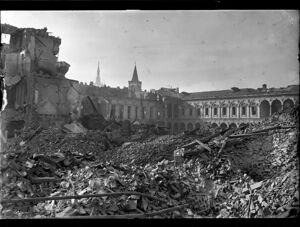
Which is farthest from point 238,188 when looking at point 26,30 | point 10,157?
point 26,30

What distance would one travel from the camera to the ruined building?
21609 millimetres

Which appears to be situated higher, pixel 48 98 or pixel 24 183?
pixel 48 98

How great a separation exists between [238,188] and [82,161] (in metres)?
5.91

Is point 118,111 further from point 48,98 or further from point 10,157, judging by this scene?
point 10,157

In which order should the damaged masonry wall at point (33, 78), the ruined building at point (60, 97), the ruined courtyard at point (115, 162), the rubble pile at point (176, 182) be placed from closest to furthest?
the rubble pile at point (176, 182) < the ruined courtyard at point (115, 162) < the damaged masonry wall at point (33, 78) < the ruined building at point (60, 97)

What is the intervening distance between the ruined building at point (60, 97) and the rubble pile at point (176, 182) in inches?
137

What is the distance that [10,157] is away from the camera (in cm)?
879

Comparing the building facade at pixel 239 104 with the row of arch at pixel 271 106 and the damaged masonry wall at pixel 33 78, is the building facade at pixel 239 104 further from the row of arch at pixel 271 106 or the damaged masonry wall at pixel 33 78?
the damaged masonry wall at pixel 33 78

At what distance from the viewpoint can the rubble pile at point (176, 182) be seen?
228 inches

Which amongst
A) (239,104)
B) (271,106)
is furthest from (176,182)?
(239,104)

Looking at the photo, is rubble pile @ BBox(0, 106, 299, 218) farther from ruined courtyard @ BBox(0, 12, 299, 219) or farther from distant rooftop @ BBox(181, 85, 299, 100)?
distant rooftop @ BBox(181, 85, 299, 100)

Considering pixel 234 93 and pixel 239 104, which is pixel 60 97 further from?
pixel 234 93

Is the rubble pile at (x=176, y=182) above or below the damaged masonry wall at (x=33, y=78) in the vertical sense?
below

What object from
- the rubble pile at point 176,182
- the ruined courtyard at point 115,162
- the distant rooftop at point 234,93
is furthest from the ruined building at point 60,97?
the rubble pile at point 176,182
